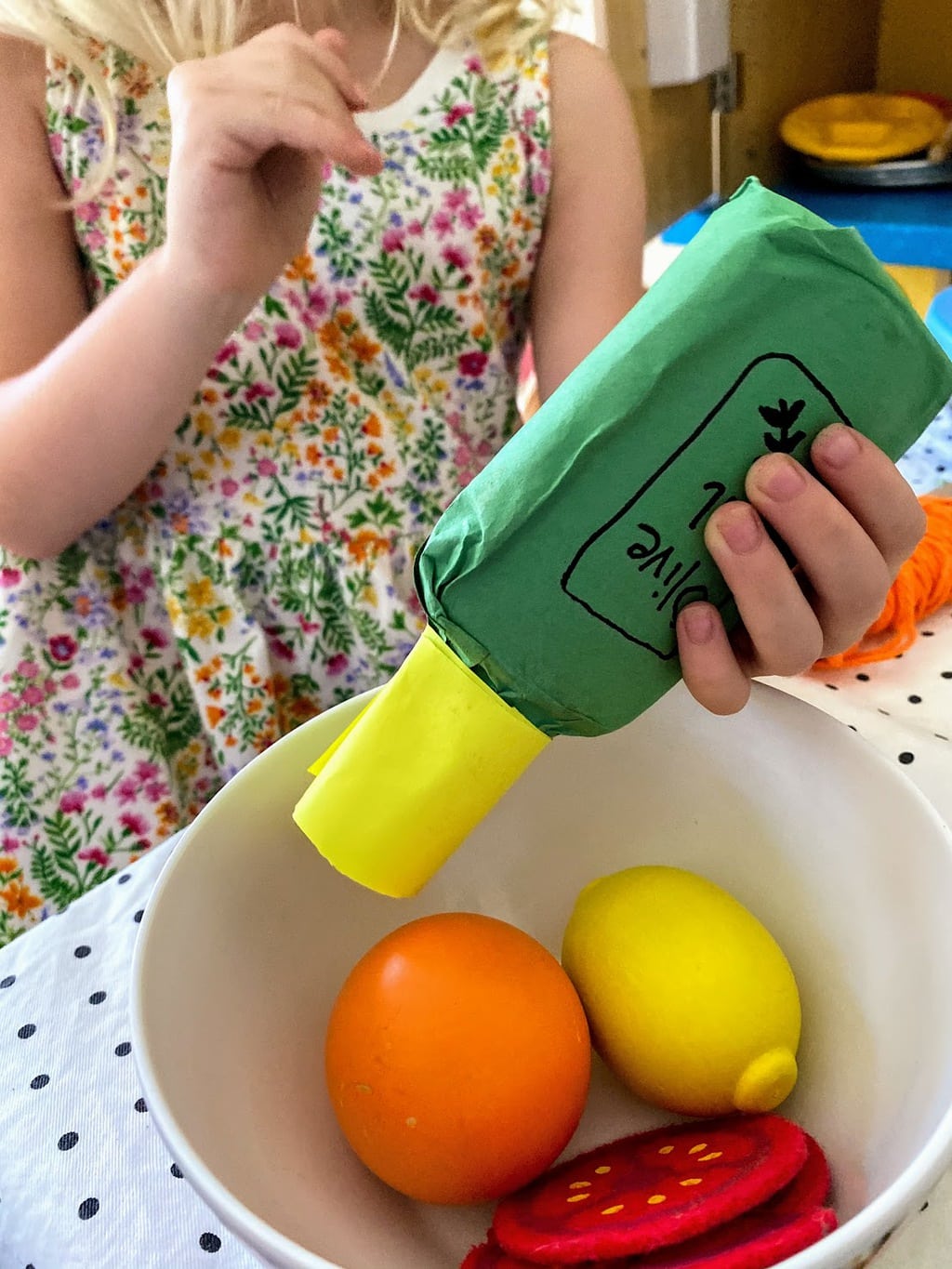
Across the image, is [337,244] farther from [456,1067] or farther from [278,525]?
[456,1067]

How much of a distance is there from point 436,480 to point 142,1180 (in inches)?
17.7

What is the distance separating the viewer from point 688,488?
26cm

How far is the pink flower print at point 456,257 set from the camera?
0.62 m

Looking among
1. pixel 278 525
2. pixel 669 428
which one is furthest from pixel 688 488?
pixel 278 525

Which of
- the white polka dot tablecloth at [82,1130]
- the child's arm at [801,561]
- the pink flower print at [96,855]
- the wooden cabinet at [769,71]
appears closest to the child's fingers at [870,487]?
the child's arm at [801,561]

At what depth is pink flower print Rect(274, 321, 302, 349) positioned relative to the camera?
0.59 m

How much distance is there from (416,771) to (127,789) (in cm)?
39

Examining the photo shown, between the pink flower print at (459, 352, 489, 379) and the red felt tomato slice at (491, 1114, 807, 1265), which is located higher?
the pink flower print at (459, 352, 489, 379)

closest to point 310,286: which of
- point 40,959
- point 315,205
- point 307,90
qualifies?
point 315,205

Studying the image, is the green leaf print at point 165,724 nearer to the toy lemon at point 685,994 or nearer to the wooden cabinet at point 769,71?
the toy lemon at point 685,994

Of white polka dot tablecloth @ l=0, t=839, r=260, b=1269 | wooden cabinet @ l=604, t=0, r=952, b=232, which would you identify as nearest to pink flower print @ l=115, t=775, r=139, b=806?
white polka dot tablecloth @ l=0, t=839, r=260, b=1269

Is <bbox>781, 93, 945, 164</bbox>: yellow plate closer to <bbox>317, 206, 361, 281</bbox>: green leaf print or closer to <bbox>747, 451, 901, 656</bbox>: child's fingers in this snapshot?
<bbox>317, 206, 361, 281</bbox>: green leaf print

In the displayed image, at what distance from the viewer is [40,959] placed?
0.39 metres

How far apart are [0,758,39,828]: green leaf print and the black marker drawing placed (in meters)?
0.46
